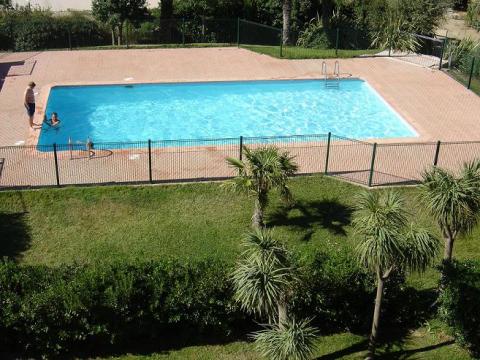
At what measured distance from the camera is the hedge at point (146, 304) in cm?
1225

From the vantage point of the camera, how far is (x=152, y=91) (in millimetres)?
28031

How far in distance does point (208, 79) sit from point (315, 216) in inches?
524

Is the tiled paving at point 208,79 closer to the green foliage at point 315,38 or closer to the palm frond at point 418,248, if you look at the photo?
the green foliage at point 315,38

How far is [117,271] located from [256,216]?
4.24 meters

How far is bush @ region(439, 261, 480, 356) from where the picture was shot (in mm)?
Answer: 12383

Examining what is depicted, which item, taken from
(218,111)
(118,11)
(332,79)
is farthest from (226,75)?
(118,11)

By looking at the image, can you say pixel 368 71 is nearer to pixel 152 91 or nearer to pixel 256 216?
pixel 152 91

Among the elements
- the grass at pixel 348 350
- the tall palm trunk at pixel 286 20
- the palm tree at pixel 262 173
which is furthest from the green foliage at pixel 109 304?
the tall palm trunk at pixel 286 20

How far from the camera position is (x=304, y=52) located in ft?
106

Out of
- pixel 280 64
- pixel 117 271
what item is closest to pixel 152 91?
pixel 280 64

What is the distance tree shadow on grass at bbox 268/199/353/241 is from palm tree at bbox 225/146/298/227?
1462mm

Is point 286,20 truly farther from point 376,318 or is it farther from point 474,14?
point 376,318

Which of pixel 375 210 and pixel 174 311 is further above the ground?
pixel 375 210

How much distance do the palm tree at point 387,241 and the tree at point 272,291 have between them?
1.42 meters
